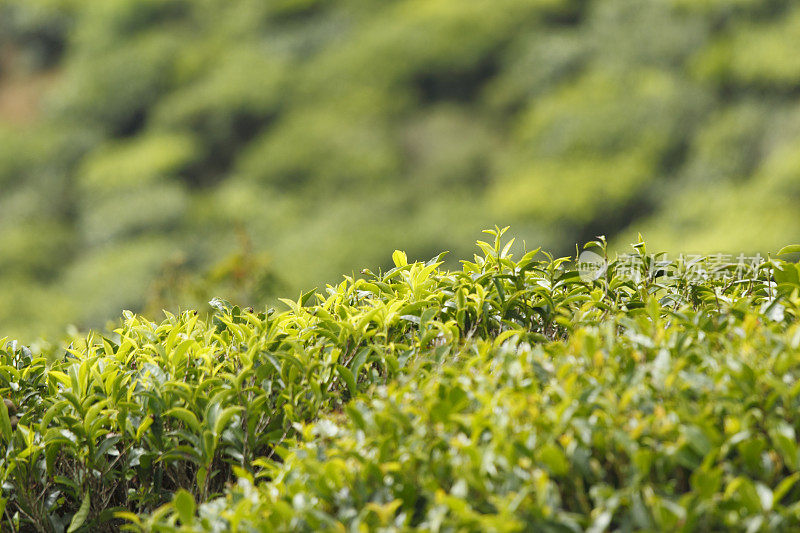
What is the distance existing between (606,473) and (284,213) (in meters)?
8.61

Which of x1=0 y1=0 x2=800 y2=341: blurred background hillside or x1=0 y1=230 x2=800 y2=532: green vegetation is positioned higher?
x1=0 y1=0 x2=800 y2=341: blurred background hillside

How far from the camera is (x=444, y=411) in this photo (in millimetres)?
1497

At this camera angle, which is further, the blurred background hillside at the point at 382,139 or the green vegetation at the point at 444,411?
the blurred background hillside at the point at 382,139

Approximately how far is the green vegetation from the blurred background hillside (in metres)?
6.12

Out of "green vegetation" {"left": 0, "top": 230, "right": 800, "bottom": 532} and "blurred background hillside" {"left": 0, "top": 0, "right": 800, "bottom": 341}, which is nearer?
"green vegetation" {"left": 0, "top": 230, "right": 800, "bottom": 532}

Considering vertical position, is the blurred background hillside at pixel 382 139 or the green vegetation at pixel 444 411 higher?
the blurred background hillside at pixel 382 139

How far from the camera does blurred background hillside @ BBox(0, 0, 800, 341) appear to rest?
8805 millimetres

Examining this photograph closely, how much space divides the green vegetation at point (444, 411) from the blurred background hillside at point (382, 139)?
6.12 meters

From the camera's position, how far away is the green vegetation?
1.35 m

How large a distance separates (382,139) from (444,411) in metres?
8.84

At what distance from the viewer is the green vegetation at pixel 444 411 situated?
1.35 metres

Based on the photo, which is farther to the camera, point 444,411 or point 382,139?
point 382,139

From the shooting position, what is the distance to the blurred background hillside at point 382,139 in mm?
8805

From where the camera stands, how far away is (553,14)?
35.5 feet
